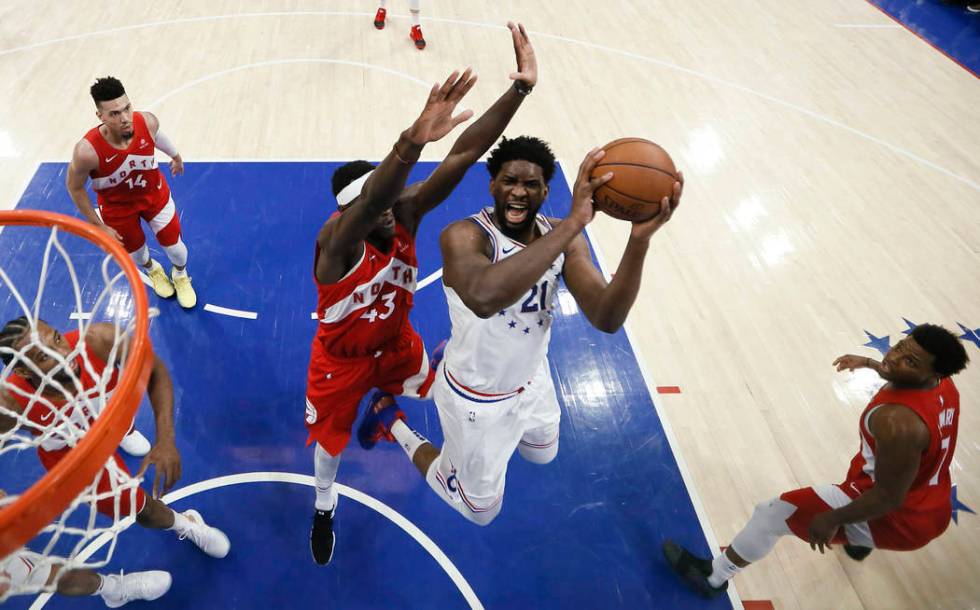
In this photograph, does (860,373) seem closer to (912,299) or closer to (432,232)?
(912,299)

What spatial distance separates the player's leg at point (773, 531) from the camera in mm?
2914

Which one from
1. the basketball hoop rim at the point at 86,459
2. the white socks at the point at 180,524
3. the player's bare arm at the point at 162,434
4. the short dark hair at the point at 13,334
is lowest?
the white socks at the point at 180,524

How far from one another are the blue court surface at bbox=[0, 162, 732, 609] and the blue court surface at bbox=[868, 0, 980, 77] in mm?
8476

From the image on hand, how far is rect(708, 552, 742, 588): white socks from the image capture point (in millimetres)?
3154

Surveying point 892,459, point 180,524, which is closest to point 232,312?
point 180,524

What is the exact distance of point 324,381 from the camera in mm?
3100

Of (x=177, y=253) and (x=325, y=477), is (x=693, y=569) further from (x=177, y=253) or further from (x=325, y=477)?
(x=177, y=253)

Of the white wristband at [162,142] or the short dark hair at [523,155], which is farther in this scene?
the white wristband at [162,142]

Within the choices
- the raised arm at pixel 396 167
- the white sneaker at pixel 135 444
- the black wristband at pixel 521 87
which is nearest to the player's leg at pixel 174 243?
the white sneaker at pixel 135 444

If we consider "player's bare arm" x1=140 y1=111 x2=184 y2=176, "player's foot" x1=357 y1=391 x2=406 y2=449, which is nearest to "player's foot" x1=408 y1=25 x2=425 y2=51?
"player's bare arm" x1=140 y1=111 x2=184 y2=176

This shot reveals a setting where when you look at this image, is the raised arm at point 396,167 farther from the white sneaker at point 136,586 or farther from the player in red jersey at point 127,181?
the player in red jersey at point 127,181

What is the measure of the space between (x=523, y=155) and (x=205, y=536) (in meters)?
2.52

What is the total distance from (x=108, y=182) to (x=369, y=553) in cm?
295

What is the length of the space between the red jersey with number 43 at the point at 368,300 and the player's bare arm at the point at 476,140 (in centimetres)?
13
